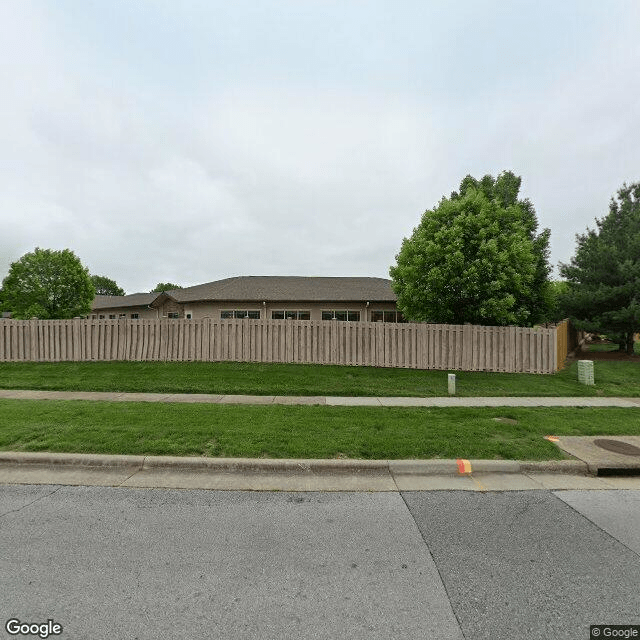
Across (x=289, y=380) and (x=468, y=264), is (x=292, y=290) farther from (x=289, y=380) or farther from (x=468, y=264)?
(x=289, y=380)

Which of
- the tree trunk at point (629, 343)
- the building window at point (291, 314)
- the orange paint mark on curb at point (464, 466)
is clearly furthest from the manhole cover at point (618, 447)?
the building window at point (291, 314)

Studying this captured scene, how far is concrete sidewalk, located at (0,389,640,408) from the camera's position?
8680 millimetres

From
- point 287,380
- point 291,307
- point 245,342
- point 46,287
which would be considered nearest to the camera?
point 287,380

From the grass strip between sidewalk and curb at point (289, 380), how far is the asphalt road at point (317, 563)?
5.72m

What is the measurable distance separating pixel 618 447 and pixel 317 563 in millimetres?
5887

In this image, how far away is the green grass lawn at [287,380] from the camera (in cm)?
995

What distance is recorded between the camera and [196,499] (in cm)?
413

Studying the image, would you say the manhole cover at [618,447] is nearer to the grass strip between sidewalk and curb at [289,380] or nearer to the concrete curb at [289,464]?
the concrete curb at [289,464]

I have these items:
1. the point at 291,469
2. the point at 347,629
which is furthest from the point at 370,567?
the point at 291,469

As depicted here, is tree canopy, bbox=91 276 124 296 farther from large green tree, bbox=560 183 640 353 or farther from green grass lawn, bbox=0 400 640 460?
large green tree, bbox=560 183 640 353

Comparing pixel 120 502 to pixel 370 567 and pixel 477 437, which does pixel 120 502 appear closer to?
pixel 370 567

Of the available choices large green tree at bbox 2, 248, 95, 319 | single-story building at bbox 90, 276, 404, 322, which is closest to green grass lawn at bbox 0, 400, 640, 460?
single-story building at bbox 90, 276, 404, 322

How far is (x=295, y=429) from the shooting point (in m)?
6.31

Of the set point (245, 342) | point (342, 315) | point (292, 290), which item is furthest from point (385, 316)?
point (245, 342)
